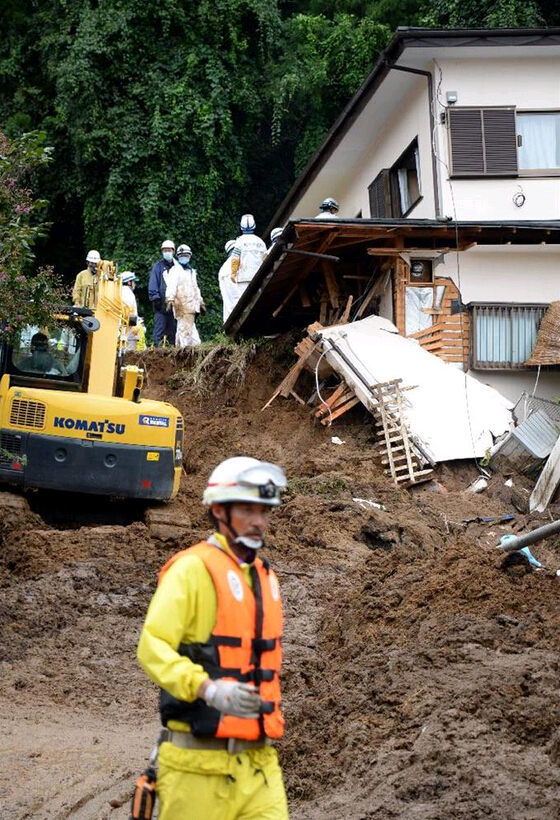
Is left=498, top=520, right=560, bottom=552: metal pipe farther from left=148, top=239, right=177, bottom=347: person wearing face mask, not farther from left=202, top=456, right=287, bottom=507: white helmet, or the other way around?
left=148, top=239, right=177, bottom=347: person wearing face mask


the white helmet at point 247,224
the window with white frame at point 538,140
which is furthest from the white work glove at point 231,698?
the white helmet at point 247,224

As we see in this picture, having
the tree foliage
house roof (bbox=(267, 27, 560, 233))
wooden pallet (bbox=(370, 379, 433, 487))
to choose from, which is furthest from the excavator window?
house roof (bbox=(267, 27, 560, 233))

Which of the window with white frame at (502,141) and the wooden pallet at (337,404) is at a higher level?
the window with white frame at (502,141)

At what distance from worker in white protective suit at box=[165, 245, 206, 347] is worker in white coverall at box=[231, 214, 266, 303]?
0.83 meters

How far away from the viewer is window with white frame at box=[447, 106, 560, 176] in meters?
22.0

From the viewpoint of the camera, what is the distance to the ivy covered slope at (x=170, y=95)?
1353 inches

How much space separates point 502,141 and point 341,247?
3718mm

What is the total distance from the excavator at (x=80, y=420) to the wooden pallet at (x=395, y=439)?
12.1ft

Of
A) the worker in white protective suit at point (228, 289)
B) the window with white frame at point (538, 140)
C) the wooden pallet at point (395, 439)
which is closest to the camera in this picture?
the wooden pallet at point (395, 439)

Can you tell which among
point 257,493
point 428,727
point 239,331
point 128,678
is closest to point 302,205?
point 239,331

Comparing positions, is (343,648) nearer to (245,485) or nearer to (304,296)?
(245,485)

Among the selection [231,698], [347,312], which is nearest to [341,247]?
[347,312]

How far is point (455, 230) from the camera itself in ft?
66.2

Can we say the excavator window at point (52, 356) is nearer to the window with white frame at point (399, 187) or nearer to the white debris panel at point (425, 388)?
the white debris panel at point (425, 388)
